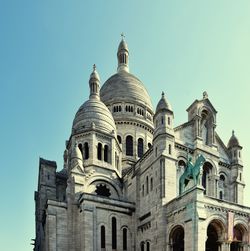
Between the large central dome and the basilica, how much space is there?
311 inches

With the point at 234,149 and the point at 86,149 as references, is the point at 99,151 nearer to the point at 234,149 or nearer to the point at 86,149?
the point at 86,149

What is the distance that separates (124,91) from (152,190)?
2531cm

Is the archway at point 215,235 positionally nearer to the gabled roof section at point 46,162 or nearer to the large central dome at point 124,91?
the gabled roof section at point 46,162

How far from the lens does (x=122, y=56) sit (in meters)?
74.9

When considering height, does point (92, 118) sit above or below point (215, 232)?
above

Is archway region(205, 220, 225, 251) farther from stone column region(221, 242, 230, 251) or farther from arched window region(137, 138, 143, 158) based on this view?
arched window region(137, 138, 143, 158)

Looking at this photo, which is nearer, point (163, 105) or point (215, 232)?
point (215, 232)

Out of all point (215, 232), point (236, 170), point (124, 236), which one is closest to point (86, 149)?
point (124, 236)

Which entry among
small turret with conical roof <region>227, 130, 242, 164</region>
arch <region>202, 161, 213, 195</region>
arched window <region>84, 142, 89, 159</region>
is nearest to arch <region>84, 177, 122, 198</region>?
arched window <region>84, 142, 89, 159</region>

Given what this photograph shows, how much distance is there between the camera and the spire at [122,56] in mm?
73688

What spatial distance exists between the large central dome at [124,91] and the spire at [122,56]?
12.5ft

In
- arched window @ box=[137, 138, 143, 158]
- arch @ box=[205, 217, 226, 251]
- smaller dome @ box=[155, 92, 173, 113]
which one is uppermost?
smaller dome @ box=[155, 92, 173, 113]

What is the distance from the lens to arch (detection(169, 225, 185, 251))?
3981 cm

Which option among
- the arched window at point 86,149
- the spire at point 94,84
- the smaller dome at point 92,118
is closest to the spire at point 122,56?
the spire at point 94,84
